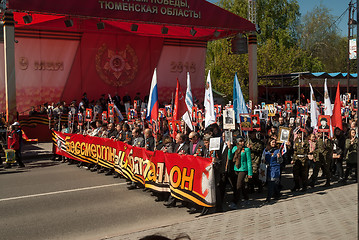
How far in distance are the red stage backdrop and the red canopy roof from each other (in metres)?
8.68

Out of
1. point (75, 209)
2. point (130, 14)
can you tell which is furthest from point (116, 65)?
point (75, 209)

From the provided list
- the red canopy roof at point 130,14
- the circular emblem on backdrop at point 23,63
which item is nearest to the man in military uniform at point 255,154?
the red canopy roof at point 130,14

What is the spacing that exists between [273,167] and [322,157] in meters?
2.11

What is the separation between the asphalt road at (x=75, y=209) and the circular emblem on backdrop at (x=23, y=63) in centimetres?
1477

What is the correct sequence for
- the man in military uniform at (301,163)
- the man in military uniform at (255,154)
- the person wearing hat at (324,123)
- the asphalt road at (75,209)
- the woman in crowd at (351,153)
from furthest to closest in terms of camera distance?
the person wearing hat at (324,123) → the woman in crowd at (351,153) → the man in military uniform at (301,163) → the man in military uniform at (255,154) → the asphalt road at (75,209)

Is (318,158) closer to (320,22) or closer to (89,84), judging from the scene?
(89,84)

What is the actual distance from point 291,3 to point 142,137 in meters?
40.9

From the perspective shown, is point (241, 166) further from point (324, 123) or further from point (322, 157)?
point (324, 123)

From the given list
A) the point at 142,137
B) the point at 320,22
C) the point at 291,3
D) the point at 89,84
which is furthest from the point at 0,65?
the point at 320,22

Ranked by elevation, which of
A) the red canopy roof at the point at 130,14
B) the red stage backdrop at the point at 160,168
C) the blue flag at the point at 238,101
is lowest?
the red stage backdrop at the point at 160,168

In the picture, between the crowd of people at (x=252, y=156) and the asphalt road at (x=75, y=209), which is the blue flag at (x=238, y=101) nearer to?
the crowd of people at (x=252, y=156)

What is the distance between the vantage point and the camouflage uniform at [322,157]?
11.1 m

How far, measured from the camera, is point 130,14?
22328 mm

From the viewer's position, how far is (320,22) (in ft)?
196
